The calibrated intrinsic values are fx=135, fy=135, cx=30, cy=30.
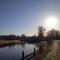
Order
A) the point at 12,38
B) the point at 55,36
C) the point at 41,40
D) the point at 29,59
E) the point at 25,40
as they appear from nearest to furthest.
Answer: the point at 29,59 → the point at 41,40 → the point at 55,36 → the point at 25,40 → the point at 12,38

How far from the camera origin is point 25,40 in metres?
98.5

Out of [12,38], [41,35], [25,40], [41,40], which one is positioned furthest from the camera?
[12,38]

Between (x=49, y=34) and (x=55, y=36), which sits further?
(x=55, y=36)

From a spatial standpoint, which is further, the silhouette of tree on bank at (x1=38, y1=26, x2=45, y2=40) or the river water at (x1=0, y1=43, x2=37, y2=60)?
the silhouette of tree on bank at (x1=38, y1=26, x2=45, y2=40)

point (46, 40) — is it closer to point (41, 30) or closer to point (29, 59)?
point (41, 30)

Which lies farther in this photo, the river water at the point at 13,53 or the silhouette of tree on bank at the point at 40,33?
the silhouette of tree on bank at the point at 40,33

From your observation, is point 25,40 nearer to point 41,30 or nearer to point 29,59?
point 41,30

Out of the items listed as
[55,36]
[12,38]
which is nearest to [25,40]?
[12,38]

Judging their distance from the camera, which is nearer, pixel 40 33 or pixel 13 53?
pixel 13 53

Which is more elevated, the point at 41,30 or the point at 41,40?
the point at 41,30

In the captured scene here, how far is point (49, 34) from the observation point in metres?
64.1

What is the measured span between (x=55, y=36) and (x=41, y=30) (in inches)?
439

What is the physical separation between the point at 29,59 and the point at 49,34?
44.4 metres

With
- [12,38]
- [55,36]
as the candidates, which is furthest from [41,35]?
[12,38]
